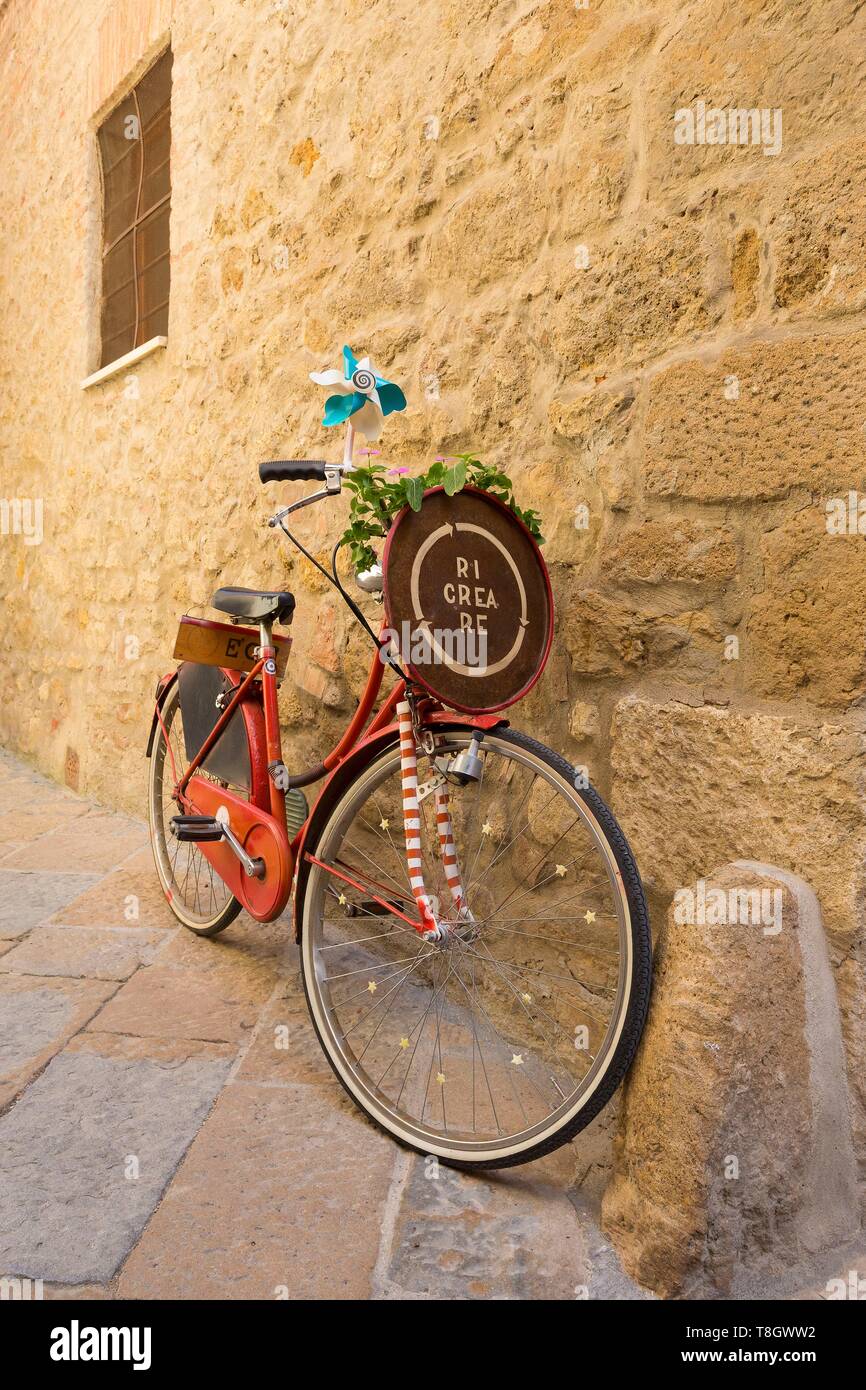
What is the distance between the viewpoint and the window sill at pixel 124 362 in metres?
4.05

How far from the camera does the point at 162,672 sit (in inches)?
161

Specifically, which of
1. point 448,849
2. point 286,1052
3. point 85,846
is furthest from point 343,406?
point 85,846

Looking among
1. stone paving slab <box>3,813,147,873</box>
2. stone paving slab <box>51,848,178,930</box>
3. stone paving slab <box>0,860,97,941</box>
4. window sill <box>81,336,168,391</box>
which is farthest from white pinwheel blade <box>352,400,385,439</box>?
window sill <box>81,336,168,391</box>

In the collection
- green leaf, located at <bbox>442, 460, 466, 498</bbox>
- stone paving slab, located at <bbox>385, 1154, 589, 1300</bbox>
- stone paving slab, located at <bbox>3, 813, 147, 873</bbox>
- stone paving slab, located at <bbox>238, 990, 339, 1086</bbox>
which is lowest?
stone paving slab, located at <bbox>385, 1154, 589, 1300</bbox>

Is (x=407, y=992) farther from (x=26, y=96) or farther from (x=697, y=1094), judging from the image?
(x=26, y=96)

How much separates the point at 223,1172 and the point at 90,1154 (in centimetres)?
27

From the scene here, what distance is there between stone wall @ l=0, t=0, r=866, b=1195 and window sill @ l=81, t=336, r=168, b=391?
178 millimetres

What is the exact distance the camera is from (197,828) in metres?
2.51

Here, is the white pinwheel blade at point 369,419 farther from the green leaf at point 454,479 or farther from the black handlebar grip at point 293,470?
the green leaf at point 454,479

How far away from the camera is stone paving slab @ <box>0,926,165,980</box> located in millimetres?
2595

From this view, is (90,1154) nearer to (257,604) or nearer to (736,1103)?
(736,1103)

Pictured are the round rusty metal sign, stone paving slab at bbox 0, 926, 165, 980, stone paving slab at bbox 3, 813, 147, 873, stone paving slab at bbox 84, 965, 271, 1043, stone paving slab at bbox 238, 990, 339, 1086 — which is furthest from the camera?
stone paving slab at bbox 3, 813, 147, 873

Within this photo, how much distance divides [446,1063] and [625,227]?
1.85 meters

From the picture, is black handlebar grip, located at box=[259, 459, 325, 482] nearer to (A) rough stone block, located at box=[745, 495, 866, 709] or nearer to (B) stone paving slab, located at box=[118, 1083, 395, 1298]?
(A) rough stone block, located at box=[745, 495, 866, 709]
